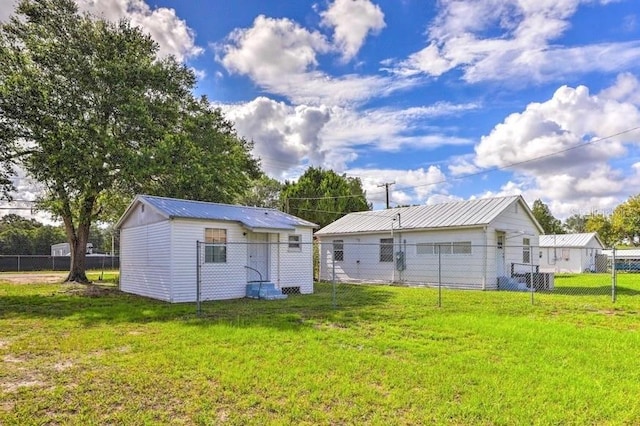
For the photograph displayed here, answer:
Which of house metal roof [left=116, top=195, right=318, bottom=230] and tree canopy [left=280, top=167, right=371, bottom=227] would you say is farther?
tree canopy [left=280, top=167, right=371, bottom=227]

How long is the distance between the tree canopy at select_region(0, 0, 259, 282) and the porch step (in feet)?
19.4

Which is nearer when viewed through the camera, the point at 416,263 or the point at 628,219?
the point at 416,263

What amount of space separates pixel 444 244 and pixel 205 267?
9661mm

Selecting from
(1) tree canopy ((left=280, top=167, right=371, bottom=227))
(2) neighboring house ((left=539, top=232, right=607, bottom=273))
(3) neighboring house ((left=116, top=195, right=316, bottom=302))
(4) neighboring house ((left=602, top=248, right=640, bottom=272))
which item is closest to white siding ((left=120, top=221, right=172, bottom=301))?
(3) neighboring house ((left=116, top=195, right=316, bottom=302))

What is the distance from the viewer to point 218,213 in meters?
14.2

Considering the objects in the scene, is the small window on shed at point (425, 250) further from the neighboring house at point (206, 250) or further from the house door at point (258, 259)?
the house door at point (258, 259)

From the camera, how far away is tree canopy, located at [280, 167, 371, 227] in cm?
3566

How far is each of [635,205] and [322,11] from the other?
40.5 metres

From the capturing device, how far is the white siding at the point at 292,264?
14992mm

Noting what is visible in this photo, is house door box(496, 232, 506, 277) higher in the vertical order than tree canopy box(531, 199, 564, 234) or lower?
lower

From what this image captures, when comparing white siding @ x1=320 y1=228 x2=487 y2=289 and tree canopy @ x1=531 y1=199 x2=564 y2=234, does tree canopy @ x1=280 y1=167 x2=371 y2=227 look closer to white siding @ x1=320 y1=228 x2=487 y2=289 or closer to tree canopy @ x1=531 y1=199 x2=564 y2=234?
white siding @ x1=320 y1=228 x2=487 y2=289

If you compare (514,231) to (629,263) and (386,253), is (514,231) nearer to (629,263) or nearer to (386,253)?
(386,253)

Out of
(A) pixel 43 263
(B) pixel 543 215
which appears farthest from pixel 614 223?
(A) pixel 43 263

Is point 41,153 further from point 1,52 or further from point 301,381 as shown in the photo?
point 301,381
